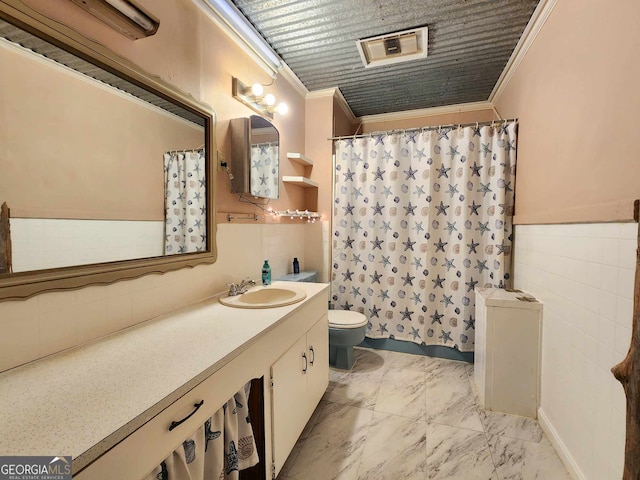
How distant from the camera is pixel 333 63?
2350 mm

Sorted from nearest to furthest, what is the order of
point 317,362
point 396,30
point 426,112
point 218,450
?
point 218,450, point 317,362, point 396,30, point 426,112

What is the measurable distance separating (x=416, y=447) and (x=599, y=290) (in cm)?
121

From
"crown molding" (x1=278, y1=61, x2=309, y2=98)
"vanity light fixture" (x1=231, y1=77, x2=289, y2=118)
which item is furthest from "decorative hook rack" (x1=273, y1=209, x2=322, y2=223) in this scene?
"crown molding" (x1=278, y1=61, x2=309, y2=98)

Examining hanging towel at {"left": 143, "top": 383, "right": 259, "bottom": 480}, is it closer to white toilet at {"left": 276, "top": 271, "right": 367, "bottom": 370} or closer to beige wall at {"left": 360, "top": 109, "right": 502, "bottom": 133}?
white toilet at {"left": 276, "top": 271, "right": 367, "bottom": 370}

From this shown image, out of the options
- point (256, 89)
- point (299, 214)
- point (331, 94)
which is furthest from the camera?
point (331, 94)

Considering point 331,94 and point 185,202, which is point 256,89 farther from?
point 331,94

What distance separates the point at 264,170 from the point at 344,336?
4.72 ft

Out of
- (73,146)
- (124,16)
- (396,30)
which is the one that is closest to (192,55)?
(124,16)

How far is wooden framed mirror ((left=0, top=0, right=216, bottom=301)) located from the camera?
828 millimetres

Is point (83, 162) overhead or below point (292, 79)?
below

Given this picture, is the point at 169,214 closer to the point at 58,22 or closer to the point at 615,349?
the point at 58,22

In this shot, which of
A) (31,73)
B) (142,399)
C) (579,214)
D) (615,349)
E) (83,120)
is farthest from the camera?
(579,214)

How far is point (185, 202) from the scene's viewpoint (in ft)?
4.68

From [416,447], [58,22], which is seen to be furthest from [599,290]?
[58,22]
